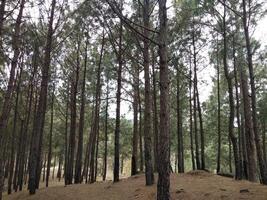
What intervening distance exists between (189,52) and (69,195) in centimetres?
1223

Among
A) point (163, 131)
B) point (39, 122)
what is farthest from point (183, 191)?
point (39, 122)

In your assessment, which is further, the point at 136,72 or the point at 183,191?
the point at 136,72

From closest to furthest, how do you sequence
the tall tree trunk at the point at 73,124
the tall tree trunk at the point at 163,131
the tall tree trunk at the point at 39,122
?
the tall tree trunk at the point at 163,131 → the tall tree trunk at the point at 39,122 → the tall tree trunk at the point at 73,124

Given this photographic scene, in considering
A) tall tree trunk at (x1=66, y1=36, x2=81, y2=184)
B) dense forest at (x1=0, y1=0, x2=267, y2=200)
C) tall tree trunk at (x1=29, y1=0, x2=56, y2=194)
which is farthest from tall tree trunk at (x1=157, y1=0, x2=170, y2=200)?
tall tree trunk at (x1=66, y1=36, x2=81, y2=184)

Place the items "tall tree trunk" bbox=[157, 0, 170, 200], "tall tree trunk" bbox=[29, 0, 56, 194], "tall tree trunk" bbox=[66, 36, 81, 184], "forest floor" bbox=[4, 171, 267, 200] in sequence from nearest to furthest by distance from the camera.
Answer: "tall tree trunk" bbox=[157, 0, 170, 200]
"forest floor" bbox=[4, 171, 267, 200]
"tall tree trunk" bbox=[29, 0, 56, 194]
"tall tree trunk" bbox=[66, 36, 81, 184]

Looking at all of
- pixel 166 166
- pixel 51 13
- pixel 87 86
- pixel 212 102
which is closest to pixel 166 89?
pixel 166 166

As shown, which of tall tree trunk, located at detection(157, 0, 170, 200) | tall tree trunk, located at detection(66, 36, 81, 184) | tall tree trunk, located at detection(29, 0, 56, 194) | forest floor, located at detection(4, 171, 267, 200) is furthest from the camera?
tall tree trunk, located at detection(66, 36, 81, 184)

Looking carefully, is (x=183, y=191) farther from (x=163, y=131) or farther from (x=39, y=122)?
(x=39, y=122)

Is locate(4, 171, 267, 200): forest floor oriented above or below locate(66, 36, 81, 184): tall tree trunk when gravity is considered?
below

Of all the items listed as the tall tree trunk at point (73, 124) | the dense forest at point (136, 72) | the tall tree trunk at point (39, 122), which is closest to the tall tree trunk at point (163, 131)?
the dense forest at point (136, 72)

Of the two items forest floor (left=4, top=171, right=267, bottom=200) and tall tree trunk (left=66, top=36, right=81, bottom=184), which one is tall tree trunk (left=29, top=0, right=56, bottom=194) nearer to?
forest floor (left=4, top=171, right=267, bottom=200)

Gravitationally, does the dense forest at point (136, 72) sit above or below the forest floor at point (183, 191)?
above

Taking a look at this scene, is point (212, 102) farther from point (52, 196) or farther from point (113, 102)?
point (52, 196)

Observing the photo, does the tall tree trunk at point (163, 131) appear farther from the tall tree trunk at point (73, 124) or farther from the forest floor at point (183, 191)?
the tall tree trunk at point (73, 124)
